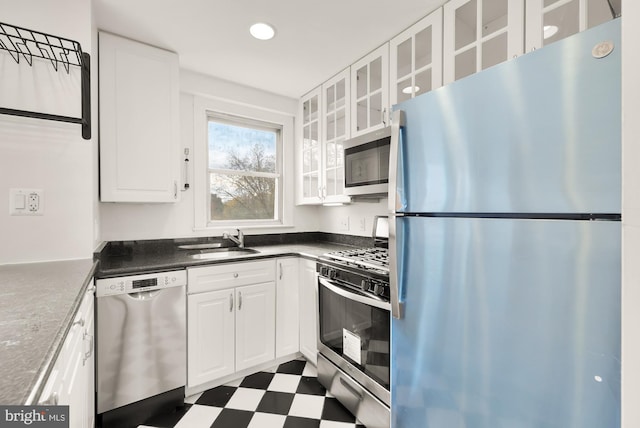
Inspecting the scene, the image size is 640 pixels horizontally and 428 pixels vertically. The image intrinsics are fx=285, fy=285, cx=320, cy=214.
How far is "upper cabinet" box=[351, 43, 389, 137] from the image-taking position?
6.48 ft

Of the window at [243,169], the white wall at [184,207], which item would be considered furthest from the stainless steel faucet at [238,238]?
the window at [243,169]

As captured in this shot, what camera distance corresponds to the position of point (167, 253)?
7.55 feet

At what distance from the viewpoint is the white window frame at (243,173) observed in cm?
253

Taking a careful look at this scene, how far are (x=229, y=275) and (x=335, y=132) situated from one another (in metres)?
1.44

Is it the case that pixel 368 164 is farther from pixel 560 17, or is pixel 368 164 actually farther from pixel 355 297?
pixel 560 17

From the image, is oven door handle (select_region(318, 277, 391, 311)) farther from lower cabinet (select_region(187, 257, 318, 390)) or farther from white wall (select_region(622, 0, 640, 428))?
white wall (select_region(622, 0, 640, 428))

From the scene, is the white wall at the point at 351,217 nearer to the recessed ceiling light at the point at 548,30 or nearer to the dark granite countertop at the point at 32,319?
the recessed ceiling light at the point at 548,30

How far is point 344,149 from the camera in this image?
7.09 feet

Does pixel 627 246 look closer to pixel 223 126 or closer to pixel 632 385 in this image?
pixel 632 385

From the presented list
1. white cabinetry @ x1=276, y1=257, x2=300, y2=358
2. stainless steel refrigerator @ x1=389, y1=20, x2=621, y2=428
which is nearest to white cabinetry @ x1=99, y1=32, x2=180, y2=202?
white cabinetry @ x1=276, y1=257, x2=300, y2=358

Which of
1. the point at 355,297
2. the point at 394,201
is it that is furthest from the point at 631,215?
the point at 355,297

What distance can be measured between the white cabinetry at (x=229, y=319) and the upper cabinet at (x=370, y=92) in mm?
1296

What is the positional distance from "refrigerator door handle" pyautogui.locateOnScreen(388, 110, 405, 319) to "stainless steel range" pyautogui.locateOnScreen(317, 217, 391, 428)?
18cm

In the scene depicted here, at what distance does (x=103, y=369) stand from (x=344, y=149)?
2020 millimetres
